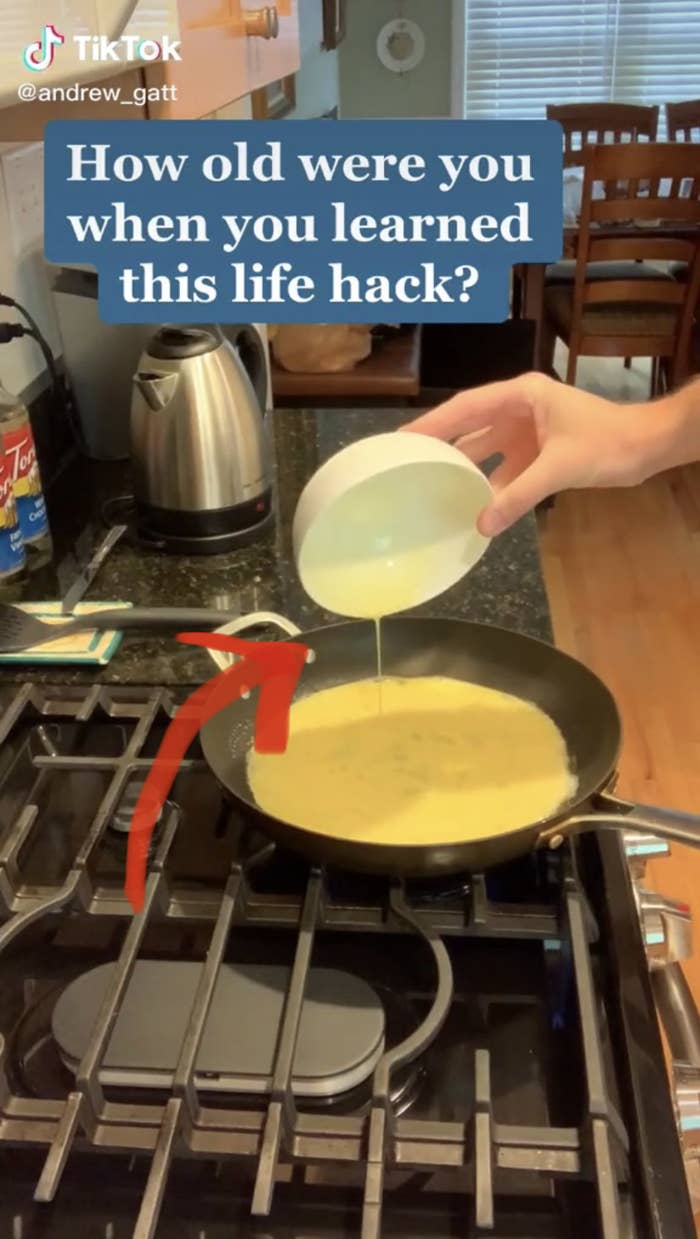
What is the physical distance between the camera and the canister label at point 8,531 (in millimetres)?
1147

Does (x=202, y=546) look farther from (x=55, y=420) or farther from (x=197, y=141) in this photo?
(x=197, y=141)

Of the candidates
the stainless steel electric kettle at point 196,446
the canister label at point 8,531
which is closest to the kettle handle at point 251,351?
the stainless steel electric kettle at point 196,446

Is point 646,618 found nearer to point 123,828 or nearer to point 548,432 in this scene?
point 548,432

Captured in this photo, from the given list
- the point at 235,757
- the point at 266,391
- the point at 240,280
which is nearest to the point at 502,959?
the point at 235,757

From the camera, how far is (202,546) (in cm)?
128

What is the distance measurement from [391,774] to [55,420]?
87cm

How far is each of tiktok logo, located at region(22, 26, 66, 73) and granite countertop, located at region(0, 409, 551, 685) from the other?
1.86ft

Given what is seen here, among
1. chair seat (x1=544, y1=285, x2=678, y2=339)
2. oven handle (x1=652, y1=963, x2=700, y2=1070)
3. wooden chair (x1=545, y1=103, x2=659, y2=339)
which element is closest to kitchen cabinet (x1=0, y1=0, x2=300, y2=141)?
oven handle (x1=652, y1=963, x2=700, y2=1070)

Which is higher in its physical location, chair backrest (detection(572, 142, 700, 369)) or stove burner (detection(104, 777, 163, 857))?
stove burner (detection(104, 777, 163, 857))

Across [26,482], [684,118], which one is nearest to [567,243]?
[684,118]

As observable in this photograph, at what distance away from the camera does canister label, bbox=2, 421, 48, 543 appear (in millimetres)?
1160

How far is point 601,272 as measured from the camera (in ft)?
12.4

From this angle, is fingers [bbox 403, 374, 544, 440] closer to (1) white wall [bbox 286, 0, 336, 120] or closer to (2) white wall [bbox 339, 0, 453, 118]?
(1) white wall [bbox 286, 0, 336, 120]

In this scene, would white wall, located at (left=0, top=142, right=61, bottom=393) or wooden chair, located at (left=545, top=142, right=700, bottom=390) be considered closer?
white wall, located at (left=0, top=142, right=61, bottom=393)
